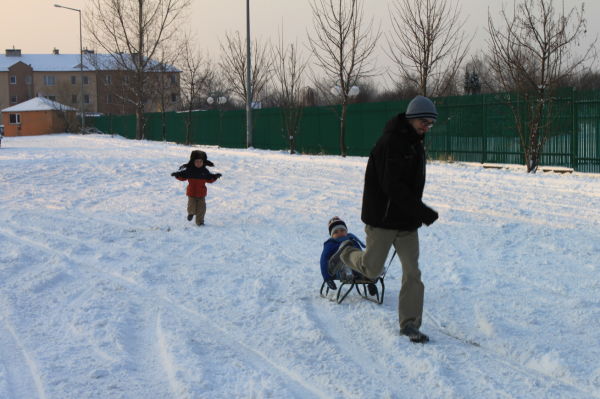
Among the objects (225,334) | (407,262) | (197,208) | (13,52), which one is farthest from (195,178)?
(13,52)

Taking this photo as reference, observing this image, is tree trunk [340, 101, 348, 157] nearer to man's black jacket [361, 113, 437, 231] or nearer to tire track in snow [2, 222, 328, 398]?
tire track in snow [2, 222, 328, 398]

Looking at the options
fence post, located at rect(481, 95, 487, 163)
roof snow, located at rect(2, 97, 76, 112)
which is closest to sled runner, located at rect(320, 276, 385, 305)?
fence post, located at rect(481, 95, 487, 163)

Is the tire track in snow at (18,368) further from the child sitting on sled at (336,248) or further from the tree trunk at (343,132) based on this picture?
the tree trunk at (343,132)

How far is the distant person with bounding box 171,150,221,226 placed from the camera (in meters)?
10.1

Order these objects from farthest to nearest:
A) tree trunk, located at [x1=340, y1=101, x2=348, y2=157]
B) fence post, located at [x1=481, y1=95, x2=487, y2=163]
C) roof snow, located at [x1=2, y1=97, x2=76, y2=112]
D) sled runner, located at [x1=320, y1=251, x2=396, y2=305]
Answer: roof snow, located at [x1=2, y1=97, x2=76, y2=112] < tree trunk, located at [x1=340, y1=101, x2=348, y2=157] < fence post, located at [x1=481, y1=95, x2=487, y2=163] < sled runner, located at [x1=320, y1=251, x2=396, y2=305]

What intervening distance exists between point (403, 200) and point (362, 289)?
1.90 m

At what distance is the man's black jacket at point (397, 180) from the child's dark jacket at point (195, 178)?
213 inches

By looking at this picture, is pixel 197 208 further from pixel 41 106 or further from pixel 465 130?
pixel 41 106

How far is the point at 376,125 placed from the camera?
24219mm

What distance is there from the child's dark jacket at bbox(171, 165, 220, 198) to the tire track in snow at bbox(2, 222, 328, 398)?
8.02 ft

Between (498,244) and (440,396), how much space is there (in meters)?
4.84

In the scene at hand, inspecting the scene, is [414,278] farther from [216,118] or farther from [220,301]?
[216,118]

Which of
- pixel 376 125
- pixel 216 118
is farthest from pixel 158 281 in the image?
pixel 216 118

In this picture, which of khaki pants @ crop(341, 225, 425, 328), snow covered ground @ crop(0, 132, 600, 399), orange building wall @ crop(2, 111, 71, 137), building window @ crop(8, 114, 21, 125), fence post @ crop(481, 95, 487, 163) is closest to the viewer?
snow covered ground @ crop(0, 132, 600, 399)
